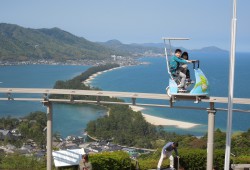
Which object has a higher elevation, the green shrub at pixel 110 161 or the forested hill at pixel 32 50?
the forested hill at pixel 32 50

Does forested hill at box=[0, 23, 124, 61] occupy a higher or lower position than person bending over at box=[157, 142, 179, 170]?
higher

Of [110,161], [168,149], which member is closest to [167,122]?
[110,161]

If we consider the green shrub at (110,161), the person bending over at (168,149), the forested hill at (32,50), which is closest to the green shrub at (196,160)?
the green shrub at (110,161)

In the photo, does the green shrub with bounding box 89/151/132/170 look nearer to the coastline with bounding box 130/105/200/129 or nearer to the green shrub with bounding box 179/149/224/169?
the green shrub with bounding box 179/149/224/169

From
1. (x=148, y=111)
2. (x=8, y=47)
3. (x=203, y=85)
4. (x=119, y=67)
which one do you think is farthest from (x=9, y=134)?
(x=8, y=47)

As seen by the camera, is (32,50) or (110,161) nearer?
(110,161)

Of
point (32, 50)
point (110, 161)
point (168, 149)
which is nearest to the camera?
point (168, 149)

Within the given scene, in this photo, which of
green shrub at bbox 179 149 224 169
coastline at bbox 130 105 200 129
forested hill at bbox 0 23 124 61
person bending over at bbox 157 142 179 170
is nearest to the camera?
person bending over at bbox 157 142 179 170

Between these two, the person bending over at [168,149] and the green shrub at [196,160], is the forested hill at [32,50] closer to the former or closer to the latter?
the green shrub at [196,160]

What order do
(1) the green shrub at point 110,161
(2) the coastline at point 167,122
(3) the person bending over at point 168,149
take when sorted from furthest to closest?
(2) the coastline at point 167,122, (1) the green shrub at point 110,161, (3) the person bending over at point 168,149

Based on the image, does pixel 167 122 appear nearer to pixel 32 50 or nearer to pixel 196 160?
pixel 196 160

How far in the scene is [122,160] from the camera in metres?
8.41

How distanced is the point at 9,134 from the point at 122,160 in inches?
1167

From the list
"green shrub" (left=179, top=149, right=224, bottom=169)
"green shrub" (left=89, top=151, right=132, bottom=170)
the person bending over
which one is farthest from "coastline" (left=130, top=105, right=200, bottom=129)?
the person bending over
